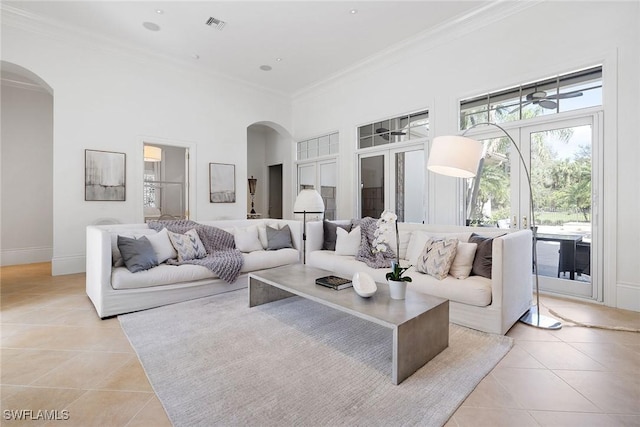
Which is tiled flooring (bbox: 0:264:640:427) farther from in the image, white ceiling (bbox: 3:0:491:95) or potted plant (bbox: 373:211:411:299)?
white ceiling (bbox: 3:0:491:95)

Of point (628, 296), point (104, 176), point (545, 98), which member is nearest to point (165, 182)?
point (104, 176)

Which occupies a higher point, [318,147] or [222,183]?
[318,147]

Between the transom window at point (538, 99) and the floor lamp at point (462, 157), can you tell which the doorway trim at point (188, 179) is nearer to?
the floor lamp at point (462, 157)

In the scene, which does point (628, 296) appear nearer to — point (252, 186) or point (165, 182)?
point (165, 182)

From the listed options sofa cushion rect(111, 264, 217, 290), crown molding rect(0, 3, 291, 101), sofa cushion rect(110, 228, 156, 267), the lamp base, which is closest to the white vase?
the lamp base

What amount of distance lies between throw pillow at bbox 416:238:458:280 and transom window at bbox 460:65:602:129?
7.08 ft

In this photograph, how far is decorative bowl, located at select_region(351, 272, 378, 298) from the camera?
7.08ft

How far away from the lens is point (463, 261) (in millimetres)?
2791

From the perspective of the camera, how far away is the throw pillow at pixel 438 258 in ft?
9.05

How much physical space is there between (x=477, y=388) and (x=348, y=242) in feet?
7.66

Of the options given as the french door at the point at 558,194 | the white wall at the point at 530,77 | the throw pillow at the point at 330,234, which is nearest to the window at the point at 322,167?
the white wall at the point at 530,77

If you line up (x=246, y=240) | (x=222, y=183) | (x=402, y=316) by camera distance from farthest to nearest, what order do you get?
(x=222, y=183) < (x=246, y=240) < (x=402, y=316)

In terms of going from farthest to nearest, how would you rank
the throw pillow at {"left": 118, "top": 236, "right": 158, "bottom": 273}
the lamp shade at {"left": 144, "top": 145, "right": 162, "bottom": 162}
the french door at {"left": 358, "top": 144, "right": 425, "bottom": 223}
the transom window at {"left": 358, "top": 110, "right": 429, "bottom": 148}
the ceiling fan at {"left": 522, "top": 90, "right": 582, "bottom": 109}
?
the lamp shade at {"left": 144, "top": 145, "right": 162, "bottom": 162}, the french door at {"left": 358, "top": 144, "right": 425, "bottom": 223}, the transom window at {"left": 358, "top": 110, "right": 429, "bottom": 148}, the ceiling fan at {"left": 522, "top": 90, "right": 582, "bottom": 109}, the throw pillow at {"left": 118, "top": 236, "right": 158, "bottom": 273}

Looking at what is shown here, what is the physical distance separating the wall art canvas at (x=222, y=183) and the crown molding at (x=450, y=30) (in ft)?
9.76
